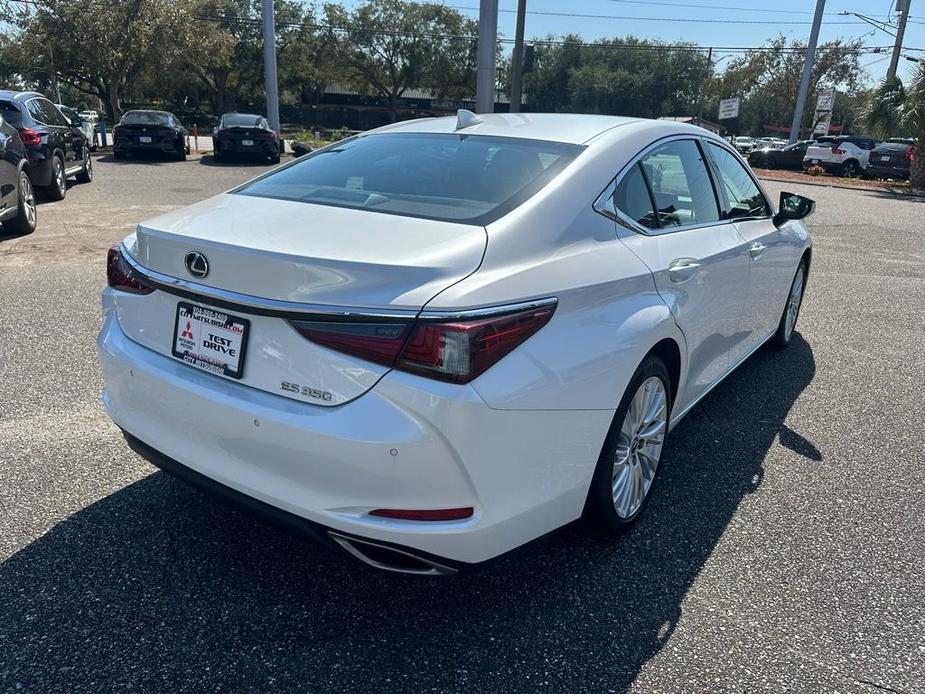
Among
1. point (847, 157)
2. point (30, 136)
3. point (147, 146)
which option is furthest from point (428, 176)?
point (847, 157)

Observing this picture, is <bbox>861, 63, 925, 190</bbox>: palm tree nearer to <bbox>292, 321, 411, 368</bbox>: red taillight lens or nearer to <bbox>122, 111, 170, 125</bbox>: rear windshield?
<bbox>122, 111, 170, 125</bbox>: rear windshield

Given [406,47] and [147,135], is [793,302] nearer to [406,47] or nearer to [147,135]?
[147,135]

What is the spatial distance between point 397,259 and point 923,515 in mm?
2770

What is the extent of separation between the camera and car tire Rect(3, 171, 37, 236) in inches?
329

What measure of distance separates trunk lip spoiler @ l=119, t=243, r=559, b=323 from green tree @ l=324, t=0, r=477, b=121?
191 feet

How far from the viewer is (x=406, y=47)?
58.0 meters

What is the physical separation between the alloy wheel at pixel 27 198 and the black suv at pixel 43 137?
1.92 m

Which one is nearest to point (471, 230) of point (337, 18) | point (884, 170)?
point (884, 170)

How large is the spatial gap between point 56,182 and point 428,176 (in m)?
10.5

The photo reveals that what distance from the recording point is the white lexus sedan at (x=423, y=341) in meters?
2.04

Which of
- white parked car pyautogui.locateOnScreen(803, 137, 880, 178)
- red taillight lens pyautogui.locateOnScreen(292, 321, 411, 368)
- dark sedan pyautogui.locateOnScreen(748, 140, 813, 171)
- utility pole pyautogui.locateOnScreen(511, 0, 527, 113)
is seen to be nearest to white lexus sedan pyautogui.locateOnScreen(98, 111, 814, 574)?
red taillight lens pyautogui.locateOnScreen(292, 321, 411, 368)

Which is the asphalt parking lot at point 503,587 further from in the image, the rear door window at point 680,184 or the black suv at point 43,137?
the black suv at point 43,137

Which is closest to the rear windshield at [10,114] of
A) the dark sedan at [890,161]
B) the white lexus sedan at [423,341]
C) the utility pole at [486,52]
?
the utility pole at [486,52]

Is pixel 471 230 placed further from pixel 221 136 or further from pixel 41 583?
pixel 221 136
